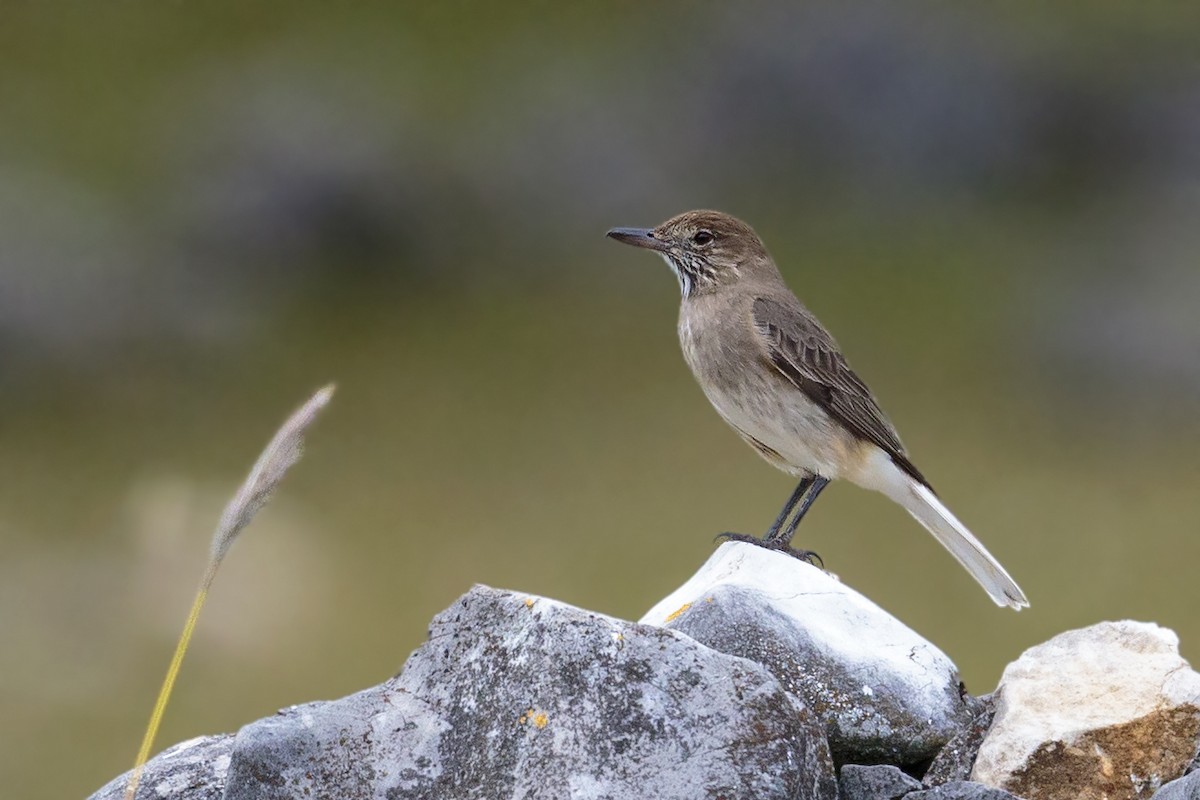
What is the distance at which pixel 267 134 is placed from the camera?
1864cm

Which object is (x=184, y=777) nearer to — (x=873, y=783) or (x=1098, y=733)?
(x=873, y=783)

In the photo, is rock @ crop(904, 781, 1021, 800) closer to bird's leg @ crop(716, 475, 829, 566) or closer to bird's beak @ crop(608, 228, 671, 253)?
bird's leg @ crop(716, 475, 829, 566)

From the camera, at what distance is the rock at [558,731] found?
141 inches

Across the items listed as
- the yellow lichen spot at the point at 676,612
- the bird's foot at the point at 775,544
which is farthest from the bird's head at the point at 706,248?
the yellow lichen spot at the point at 676,612

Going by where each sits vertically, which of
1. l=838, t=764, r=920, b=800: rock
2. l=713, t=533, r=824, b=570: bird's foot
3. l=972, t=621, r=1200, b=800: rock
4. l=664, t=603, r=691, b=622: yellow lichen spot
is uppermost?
l=713, t=533, r=824, b=570: bird's foot

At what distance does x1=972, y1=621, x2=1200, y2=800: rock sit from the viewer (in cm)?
433

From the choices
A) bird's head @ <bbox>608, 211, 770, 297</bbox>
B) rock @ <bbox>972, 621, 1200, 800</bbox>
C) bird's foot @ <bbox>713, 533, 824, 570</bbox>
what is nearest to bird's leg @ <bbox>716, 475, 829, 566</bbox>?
bird's foot @ <bbox>713, 533, 824, 570</bbox>

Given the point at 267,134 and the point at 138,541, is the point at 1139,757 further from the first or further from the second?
the point at 267,134

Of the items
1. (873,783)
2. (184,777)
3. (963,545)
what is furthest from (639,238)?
(184,777)

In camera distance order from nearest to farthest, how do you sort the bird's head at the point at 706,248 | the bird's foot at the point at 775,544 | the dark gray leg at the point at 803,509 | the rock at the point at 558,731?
the rock at the point at 558,731 → the bird's foot at the point at 775,544 → the dark gray leg at the point at 803,509 → the bird's head at the point at 706,248

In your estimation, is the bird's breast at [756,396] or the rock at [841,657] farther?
the bird's breast at [756,396]

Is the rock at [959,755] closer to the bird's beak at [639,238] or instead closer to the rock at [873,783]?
the rock at [873,783]

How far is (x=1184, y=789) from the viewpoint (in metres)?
3.65

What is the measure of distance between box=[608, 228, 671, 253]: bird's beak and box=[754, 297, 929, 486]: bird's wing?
50 cm
